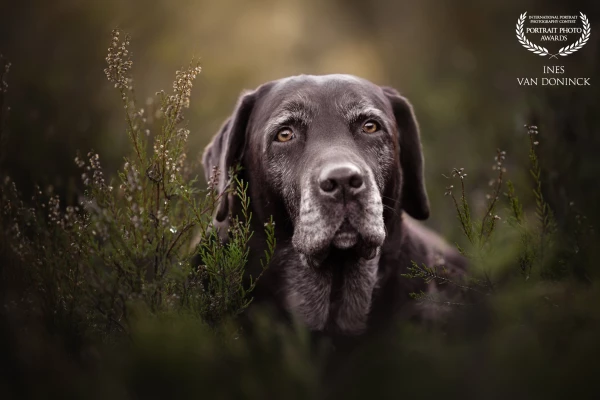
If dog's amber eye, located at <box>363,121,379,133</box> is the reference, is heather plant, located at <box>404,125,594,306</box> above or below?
below

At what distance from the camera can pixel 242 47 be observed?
13.7 meters

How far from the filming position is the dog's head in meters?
3.37

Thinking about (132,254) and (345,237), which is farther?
(345,237)

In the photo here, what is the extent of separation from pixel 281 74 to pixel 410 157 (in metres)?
10.3

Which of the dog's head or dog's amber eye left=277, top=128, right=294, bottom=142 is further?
dog's amber eye left=277, top=128, right=294, bottom=142

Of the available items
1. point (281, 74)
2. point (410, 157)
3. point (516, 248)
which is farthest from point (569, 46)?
point (281, 74)

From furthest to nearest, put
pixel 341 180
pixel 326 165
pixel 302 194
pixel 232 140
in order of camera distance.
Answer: pixel 232 140
pixel 302 194
pixel 326 165
pixel 341 180

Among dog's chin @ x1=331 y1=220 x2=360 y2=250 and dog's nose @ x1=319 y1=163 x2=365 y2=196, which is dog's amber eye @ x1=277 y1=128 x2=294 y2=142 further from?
dog's chin @ x1=331 y1=220 x2=360 y2=250

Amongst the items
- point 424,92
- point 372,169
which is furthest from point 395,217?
point 424,92

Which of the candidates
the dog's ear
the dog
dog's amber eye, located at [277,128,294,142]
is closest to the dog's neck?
the dog

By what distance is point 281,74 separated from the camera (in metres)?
14.4

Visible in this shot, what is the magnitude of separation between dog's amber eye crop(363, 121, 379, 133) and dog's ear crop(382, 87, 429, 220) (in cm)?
54

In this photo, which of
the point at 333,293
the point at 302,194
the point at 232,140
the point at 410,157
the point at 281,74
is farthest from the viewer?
the point at 281,74

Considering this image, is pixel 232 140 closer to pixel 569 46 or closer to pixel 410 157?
pixel 410 157
